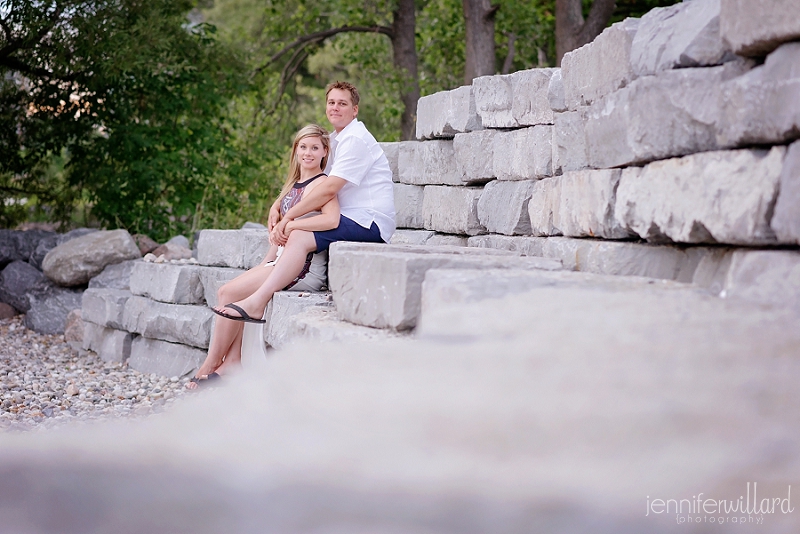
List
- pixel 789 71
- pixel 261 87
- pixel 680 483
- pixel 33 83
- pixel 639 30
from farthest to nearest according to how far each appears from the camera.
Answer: pixel 261 87 < pixel 33 83 < pixel 639 30 < pixel 789 71 < pixel 680 483

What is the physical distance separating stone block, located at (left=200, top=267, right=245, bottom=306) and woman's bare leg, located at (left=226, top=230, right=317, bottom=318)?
1.39 m

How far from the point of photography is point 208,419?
2.99 metres

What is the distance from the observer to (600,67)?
4.39m

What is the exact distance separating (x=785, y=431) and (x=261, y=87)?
523 inches

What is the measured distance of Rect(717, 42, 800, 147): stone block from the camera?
2.94 meters

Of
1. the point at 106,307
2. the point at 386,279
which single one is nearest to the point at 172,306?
the point at 106,307

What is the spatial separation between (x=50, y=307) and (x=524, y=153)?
6090 mm

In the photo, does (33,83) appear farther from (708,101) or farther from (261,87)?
(708,101)

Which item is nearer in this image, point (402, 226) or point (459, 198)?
point (459, 198)

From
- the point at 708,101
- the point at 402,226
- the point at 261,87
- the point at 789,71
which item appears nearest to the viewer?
the point at 789,71

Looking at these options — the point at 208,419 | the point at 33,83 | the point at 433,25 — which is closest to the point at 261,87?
the point at 433,25

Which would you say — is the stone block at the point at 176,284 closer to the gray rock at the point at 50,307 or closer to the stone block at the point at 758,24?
the gray rock at the point at 50,307

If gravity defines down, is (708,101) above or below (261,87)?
below

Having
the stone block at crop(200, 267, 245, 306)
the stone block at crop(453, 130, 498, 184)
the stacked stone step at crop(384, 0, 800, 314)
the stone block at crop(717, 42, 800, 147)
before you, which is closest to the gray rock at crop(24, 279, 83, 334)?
the stone block at crop(200, 267, 245, 306)
